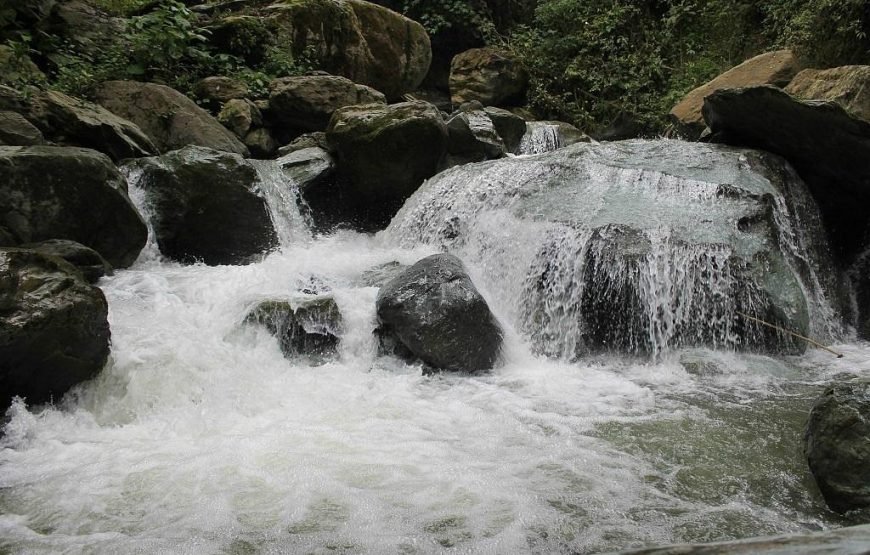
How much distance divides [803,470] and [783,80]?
7215 mm

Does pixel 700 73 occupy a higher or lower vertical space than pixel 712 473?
higher

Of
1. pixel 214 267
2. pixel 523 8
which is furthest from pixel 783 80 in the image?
pixel 523 8

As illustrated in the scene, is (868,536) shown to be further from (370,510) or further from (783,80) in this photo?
(783,80)

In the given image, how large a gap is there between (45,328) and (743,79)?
31.0ft

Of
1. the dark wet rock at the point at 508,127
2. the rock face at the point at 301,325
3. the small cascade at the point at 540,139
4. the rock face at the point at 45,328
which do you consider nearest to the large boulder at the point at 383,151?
the dark wet rock at the point at 508,127

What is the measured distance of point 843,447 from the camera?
10.6 feet

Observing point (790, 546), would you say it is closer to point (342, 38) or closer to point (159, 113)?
point (159, 113)

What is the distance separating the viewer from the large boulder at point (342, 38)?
11.6 metres

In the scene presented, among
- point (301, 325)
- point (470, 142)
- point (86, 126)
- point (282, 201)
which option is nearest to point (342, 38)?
point (470, 142)

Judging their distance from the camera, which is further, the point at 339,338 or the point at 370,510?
the point at 339,338

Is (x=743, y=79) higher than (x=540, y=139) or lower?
higher

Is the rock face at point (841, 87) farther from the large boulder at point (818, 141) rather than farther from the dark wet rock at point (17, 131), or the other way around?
the dark wet rock at point (17, 131)

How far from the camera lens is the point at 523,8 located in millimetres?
18109

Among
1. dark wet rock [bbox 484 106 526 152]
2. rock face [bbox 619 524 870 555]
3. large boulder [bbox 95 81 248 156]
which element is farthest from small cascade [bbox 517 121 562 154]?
rock face [bbox 619 524 870 555]
